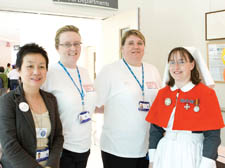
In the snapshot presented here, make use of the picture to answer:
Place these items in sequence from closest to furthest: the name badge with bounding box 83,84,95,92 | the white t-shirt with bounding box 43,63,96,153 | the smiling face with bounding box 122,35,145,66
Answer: the white t-shirt with bounding box 43,63,96,153, the name badge with bounding box 83,84,95,92, the smiling face with bounding box 122,35,145,66

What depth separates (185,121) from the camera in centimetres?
153

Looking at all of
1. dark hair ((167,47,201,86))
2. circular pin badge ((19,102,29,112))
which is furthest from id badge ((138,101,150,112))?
circular pin badge ((19,102,29,112))

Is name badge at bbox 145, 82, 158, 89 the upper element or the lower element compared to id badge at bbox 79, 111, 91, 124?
upper

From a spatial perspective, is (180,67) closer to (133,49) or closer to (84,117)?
(133,49)

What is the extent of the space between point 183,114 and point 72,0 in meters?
2.27

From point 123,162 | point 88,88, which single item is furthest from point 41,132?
point 123,162

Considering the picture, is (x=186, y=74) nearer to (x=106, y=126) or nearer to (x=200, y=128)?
(x=200, y=128)

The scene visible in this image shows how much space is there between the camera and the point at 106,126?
2053mm

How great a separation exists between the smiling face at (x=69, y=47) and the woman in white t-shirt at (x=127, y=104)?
36 cm

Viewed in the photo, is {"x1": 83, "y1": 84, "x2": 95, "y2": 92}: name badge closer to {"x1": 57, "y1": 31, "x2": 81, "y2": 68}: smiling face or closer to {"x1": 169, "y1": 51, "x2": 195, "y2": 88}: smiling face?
{"x1": 57, "y1": 31, "x2": 81, "y2": 68}: smiling face

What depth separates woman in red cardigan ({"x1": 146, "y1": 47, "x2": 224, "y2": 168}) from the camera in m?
1.47

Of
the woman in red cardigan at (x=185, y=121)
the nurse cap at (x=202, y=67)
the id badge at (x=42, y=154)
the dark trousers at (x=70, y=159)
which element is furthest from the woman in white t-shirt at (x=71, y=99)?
the nurse cap at (x=202, y=67)

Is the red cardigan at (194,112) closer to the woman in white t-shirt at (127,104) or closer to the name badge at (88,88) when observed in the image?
the woman in white t-shirt at (127,104)

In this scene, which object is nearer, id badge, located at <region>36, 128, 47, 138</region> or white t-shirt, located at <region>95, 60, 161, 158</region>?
id badge, located at <region>36, 128, 47, 138</region>
